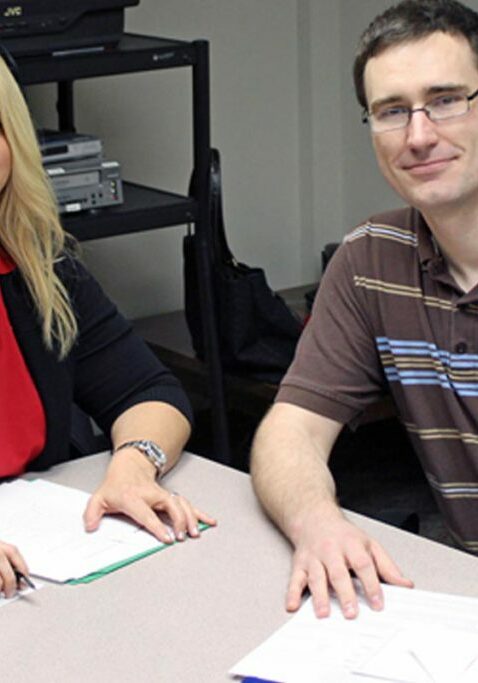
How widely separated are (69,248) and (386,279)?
0.53m

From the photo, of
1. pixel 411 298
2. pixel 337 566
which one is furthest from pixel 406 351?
pixel 337 566

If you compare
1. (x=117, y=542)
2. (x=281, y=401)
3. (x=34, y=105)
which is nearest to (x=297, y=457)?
(x=281, y=401)

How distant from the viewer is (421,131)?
1.67 metres

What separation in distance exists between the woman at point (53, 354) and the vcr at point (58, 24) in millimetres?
871

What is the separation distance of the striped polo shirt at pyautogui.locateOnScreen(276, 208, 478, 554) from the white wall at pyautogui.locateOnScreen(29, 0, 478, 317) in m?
1.81

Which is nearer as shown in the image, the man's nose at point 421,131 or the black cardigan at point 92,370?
the man's nose at point 421,131

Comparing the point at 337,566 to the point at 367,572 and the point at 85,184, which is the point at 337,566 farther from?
the point at 85,184

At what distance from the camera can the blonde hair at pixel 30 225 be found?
5.97ft

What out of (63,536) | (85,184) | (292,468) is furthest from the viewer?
(85,184)

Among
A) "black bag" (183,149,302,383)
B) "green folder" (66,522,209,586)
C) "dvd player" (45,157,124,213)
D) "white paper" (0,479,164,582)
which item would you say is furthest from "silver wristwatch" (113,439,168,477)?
"black bag" (183,149,302,383)

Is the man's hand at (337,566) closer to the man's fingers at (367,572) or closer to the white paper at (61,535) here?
the man's fingers at (367,572)

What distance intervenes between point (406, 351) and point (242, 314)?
133 cm

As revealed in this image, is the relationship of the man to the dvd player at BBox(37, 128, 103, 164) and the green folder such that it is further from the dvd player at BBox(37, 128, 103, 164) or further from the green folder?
the dvd player at BBox(37, 128, 103, 164)

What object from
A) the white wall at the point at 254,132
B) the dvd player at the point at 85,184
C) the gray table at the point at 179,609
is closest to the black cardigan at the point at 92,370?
the gray table at the point at 179,609
